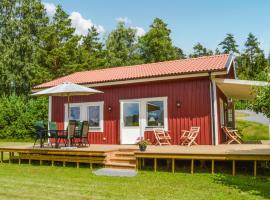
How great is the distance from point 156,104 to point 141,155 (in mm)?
3802

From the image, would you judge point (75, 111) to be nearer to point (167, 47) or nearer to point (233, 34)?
point (167, 47)

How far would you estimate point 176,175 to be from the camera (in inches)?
365

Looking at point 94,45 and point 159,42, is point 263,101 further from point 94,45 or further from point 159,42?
point 94,45

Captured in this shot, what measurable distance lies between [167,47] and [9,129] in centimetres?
2225

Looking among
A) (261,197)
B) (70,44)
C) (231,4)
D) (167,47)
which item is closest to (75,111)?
(231,4)

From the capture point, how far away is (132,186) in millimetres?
7824

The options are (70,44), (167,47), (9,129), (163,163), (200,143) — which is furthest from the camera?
(167,47)

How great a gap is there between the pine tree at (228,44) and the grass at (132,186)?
5977 cm

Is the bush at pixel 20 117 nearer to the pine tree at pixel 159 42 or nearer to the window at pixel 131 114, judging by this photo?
the window at pixel 131 114

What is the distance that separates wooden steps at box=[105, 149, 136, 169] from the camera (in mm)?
10414

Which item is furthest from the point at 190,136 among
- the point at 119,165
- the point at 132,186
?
the point at 132,186

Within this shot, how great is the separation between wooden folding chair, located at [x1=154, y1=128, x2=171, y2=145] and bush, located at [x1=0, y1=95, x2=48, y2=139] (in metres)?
10.9

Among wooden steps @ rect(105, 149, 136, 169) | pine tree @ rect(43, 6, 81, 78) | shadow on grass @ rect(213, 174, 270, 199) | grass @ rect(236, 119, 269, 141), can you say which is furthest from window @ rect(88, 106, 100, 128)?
pine tree @ rect(43, 6, 81, 78)

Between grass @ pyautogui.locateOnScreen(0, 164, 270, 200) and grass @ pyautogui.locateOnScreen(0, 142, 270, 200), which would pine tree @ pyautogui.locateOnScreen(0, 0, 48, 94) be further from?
grass @ pyautogui.locateOnScreen(0, 164, 270, 200)
